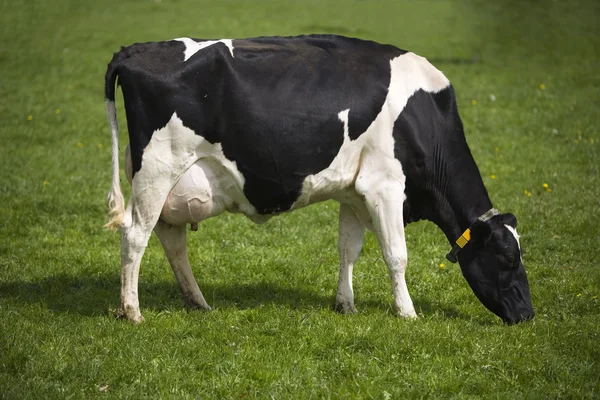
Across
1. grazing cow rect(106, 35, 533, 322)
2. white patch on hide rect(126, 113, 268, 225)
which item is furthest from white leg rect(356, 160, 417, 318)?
white patch on hide rect(126, 113, 268, 225)

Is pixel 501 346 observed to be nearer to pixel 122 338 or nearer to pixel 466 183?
pixel 466 183

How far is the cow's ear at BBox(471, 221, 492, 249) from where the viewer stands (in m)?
7.90

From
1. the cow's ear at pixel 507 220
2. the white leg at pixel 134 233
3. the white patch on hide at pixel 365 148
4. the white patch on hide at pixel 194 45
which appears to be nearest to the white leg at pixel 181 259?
the white leg at pixel 134 233

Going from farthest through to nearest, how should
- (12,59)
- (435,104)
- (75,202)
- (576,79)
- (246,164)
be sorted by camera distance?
1. (12,59)
2. (576,79)
3. (75,202)
4. (435,104)
5. (246,164)

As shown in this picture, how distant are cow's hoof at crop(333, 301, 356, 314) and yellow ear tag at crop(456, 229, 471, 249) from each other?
3.95ft

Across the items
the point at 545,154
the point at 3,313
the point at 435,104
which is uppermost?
the point at 435,104

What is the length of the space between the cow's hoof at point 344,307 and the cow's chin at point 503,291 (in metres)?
1.19

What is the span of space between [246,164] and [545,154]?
8173 millimetres

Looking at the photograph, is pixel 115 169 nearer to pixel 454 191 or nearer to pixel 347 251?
pixel 347 251

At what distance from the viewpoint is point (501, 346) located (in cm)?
693

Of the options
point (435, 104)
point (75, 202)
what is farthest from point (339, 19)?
point (435, 104)

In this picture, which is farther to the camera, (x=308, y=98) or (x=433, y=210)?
(x=433, y=210)

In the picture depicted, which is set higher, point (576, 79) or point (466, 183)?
point (466, 183)

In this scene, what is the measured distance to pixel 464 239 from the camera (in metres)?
7.96
